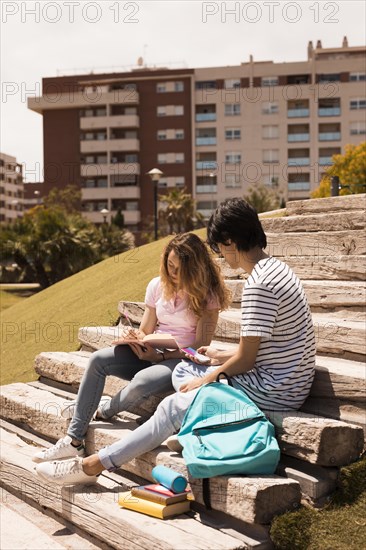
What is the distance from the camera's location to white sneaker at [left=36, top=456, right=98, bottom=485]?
434cm

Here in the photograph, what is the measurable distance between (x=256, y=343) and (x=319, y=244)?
133 inches

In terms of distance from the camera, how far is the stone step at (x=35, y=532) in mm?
4000

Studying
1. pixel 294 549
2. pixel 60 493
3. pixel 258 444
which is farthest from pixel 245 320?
pixel 60 493

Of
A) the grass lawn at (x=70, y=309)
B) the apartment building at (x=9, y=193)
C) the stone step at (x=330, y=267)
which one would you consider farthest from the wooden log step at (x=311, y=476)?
the apartment building at (x=9, y=193)

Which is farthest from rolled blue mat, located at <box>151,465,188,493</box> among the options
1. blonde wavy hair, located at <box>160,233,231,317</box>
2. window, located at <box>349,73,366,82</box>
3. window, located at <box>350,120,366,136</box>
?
window, located at <box>349,73,366,82</box>

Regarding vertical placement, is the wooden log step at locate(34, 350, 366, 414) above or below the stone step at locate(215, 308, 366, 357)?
below

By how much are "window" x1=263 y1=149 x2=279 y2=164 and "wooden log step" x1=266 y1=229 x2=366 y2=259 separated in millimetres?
61052

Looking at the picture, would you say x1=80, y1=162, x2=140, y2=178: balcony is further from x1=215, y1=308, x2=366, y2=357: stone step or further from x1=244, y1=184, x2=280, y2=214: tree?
x1=215, y1=308, x2=366, y2=357: stone step

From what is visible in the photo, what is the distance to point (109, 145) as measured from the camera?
66.9 metres

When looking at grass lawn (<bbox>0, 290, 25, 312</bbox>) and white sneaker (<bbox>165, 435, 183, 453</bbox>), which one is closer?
white sneaker (<bbox>165, 435, 183, 453</bbox>)

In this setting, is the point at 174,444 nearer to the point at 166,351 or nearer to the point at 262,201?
the point at 166,351

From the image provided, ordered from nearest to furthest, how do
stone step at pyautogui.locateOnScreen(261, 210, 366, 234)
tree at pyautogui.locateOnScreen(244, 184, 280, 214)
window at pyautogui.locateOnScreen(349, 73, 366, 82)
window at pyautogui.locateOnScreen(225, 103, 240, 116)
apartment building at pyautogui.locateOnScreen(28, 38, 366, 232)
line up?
stone step at pyautogui.locateOnScreen(261, 210, 366, 234)
tree at pyautogui.locateOnScreen(244, 184, 280, 214)
apartment building at pyautogui.locateOnScreen(28, 38, 366, 232)
window at pyautogui.locateOnScreen(349, 73, 366, 82)
window at pyautogui.locateOnScreen(225, 103, 240, 116)

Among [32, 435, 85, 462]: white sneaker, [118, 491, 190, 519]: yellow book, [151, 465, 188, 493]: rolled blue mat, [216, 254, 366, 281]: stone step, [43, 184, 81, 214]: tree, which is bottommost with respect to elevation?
[118, 491, 190, 519]: yellow book

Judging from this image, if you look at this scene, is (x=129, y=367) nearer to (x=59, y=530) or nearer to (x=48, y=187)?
(x=59, y=530)
